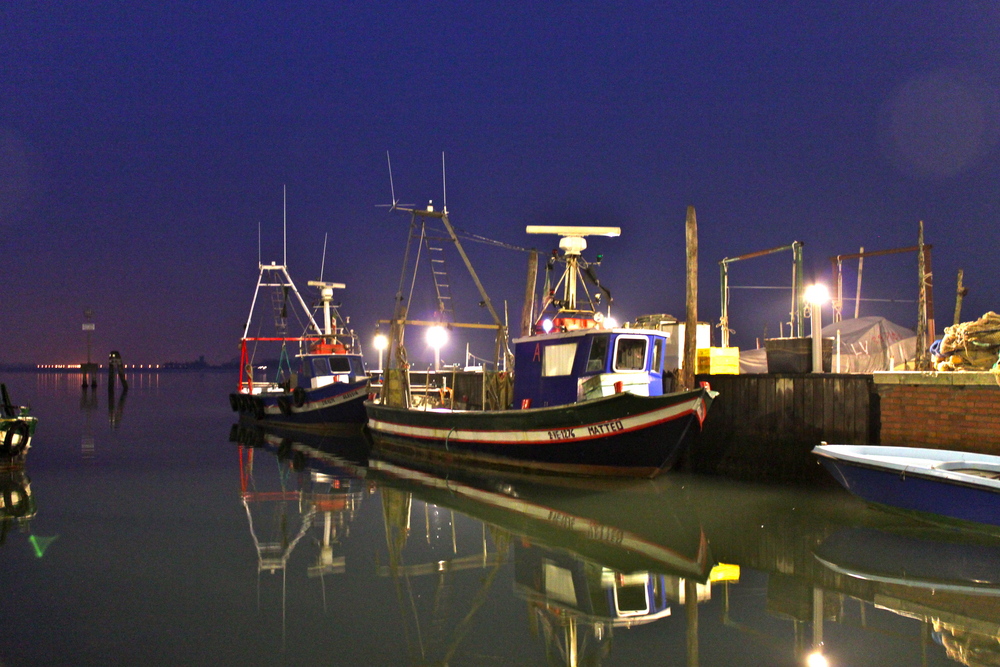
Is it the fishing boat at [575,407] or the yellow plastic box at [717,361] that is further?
the yellow plastic box at [717,361]

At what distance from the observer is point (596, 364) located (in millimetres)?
13000

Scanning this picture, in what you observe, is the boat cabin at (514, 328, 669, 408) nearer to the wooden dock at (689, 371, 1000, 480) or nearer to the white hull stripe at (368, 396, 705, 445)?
the white hull stripe at (368, 396, 705, 445)

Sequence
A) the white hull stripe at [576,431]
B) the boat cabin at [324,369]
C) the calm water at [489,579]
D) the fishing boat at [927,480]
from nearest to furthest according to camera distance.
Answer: the calm water at [489,579] < the fishing boat at [927,480] < the white hull stripe at [576,431] < the boat cabin at [324,369]

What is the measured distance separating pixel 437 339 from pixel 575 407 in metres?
9.72

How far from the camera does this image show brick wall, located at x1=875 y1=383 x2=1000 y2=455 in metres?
9.35

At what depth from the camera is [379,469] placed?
600 inches

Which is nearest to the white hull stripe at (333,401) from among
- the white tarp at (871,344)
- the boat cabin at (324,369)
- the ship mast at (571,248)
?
the boat cabin at (324,369)

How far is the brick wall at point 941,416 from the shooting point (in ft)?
30.7

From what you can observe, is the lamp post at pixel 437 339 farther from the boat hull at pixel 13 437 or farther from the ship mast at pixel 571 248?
the boat hull at pixel 13 437

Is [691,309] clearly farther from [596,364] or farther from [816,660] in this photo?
[816,660]

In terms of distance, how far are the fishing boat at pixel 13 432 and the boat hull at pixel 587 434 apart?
847cm

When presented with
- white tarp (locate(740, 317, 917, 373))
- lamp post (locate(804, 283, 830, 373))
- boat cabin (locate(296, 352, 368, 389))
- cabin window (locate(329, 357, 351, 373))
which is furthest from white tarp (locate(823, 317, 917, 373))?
cabin window (locate(329, 357, 351, 373))

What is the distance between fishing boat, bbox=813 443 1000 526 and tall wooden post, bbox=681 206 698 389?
3656mm

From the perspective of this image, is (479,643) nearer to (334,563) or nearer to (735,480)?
(334,563)
